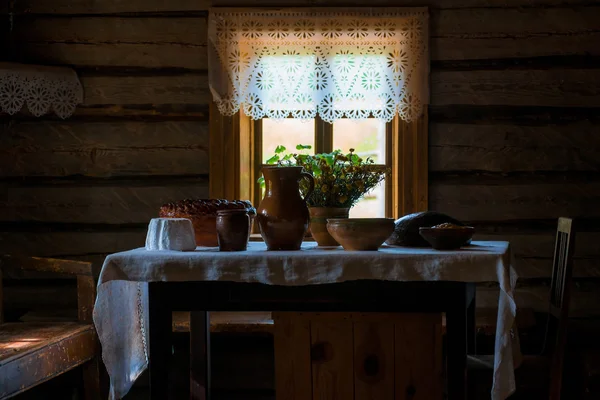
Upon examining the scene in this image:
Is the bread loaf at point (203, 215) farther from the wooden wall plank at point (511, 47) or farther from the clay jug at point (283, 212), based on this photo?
the wooden wall plank at point (511, 47)

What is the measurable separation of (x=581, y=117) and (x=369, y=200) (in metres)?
1.41

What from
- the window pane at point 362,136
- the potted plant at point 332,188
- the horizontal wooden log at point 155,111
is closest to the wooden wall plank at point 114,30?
the horizontal wooden log at point 155,111

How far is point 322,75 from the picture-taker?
4449 mm

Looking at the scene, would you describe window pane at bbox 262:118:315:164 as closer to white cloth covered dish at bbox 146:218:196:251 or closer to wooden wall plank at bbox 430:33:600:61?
wooden wall plank at bbox 430:33:600:61

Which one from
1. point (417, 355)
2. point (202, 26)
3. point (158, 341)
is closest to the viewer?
point (158, 341)

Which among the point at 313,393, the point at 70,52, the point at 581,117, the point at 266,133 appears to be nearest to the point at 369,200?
the point at 266,133

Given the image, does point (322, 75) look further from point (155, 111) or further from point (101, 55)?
point (101, 55)

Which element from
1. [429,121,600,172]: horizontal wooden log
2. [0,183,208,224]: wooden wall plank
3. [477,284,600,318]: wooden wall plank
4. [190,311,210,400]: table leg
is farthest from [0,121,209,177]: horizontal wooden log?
[477,284,600,318]: wooden wall plank

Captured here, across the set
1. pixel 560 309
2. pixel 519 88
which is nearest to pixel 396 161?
pixel 519 88

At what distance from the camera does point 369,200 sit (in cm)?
475

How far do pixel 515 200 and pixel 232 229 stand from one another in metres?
2.33

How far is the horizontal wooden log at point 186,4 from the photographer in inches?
176

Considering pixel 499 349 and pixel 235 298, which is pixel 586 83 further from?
pixel 235 298

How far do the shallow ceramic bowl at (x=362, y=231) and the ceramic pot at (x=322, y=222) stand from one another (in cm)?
27
